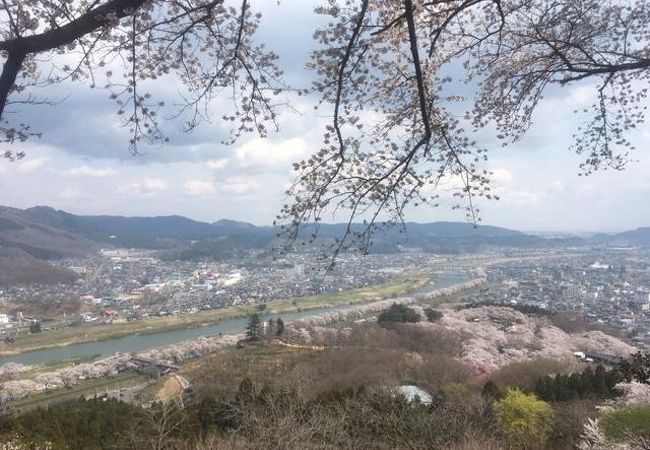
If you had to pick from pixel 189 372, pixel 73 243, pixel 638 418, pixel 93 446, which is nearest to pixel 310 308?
pixel 189 372

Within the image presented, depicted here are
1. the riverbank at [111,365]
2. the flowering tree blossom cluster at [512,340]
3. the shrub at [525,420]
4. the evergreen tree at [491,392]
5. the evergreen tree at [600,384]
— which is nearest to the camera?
the shrub at [525,420]

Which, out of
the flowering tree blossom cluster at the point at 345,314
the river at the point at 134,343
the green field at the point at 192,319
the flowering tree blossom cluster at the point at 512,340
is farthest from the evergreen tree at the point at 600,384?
the green field at the point at 192,319

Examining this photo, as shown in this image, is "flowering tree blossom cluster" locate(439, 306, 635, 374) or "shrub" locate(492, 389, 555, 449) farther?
"flowering tree blossom cluster" locate(439, 306, 635, 374)

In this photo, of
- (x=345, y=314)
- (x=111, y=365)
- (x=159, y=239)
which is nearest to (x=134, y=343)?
(x=111, y=365)

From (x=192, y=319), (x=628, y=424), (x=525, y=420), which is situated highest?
(x=628, y=424)

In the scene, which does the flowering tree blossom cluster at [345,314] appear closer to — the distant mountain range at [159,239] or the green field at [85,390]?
the green field at [85,390]

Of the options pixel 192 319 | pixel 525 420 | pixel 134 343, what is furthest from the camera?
pixel 192 319

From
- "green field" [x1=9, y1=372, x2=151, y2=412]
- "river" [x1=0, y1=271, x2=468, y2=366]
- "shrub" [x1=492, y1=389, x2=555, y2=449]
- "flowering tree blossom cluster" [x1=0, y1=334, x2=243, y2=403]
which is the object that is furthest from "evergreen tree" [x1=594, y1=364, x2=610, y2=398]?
"river" [x1=0, y1=271, x2=468, y2=366]

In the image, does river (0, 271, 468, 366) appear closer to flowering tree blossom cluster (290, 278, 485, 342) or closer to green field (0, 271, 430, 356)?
green field (0, 271, 430, 356)

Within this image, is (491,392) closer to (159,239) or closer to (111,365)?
(111,365)
